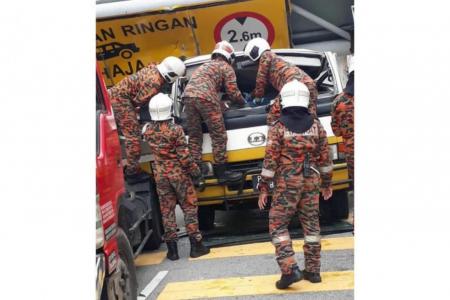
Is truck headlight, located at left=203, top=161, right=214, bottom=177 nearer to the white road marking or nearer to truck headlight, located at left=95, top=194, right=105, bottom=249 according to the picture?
the white road marking

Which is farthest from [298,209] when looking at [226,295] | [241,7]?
[241,7]

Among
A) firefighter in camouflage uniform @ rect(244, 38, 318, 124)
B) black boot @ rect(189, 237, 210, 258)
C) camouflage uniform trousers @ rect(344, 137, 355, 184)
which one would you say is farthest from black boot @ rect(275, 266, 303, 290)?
firefighter in camouflage uniform @ rect(244, 38, 318, 124)

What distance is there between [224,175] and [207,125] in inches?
22.6

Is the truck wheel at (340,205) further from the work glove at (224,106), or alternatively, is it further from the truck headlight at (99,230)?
the truck headlight at (99,230)

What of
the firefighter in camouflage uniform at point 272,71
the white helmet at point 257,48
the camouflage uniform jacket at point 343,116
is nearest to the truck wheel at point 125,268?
the camouflage uniform jacket at point 343,116

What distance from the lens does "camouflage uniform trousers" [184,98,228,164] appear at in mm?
6684

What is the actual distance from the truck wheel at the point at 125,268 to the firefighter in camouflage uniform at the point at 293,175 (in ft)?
4.46

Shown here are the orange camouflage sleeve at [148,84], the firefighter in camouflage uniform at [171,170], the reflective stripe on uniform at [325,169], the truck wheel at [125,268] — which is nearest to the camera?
the truck wheel at [125,268]

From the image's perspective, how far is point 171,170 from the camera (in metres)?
6.25

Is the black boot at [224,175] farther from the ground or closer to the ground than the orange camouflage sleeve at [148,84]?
closer to the ground

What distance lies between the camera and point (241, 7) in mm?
9281

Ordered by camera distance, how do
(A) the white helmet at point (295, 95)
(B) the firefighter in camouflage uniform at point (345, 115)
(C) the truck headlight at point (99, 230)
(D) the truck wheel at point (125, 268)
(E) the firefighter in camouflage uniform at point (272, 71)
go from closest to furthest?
(C) the truck headlight at point (99, 230), (D) the truck wheel at point (125, 268), (A) the white helmet at point (295, 95), (B) the firefighter in camouflage uniform at point (345, 115), (E) the firefighter in camouflage uniform at point (272, 71)

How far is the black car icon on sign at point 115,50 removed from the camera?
31.6 feet
